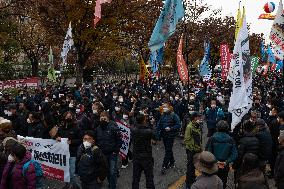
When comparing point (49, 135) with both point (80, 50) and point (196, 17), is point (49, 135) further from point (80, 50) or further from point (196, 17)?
point (196, 17)

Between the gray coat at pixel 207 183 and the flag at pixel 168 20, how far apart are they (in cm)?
658

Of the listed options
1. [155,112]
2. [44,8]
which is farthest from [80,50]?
[155,112]

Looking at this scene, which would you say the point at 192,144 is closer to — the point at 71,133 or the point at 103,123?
the point at 103,123

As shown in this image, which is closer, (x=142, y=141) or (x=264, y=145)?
(x=264, y=145)

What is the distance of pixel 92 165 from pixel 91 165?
0.02 metres

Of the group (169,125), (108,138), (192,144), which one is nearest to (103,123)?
(108,138)

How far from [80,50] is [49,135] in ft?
70.5

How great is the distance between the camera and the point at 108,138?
30.0 ft

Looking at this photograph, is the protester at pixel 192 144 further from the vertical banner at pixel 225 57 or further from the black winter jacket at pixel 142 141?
the vertical banner at pixel 225 57

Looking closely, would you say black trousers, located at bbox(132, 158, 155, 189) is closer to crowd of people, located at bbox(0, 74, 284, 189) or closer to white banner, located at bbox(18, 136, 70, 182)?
crowd of people, located at bbox(0, 74, 284, 189)

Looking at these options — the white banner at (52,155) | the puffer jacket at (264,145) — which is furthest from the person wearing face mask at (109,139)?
the puffer jacket at (264,145)

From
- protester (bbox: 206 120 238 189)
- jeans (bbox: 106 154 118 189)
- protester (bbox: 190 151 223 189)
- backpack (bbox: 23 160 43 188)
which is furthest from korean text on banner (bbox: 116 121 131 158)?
protester (bbox: 190 151 223 189)

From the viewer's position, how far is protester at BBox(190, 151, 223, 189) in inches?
211

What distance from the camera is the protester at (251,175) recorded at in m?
5.81
